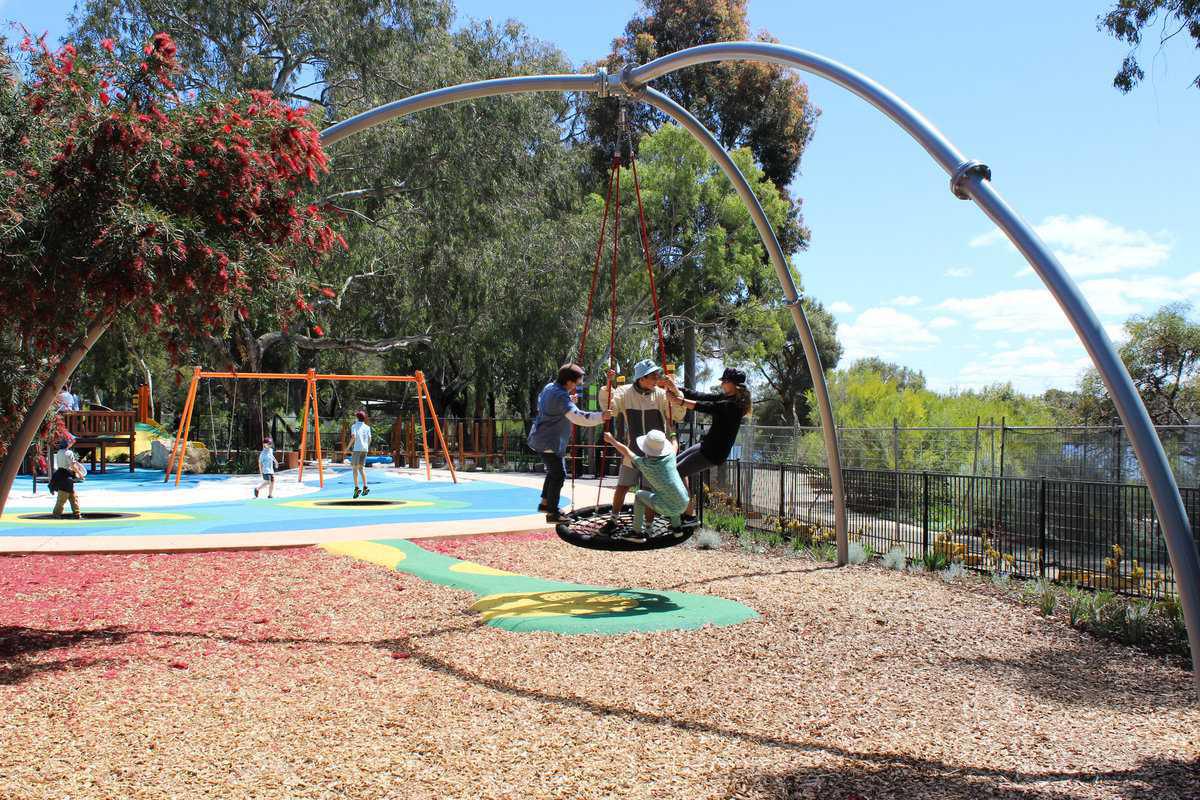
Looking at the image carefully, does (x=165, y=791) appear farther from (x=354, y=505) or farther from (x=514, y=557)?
(x=354, y=505)

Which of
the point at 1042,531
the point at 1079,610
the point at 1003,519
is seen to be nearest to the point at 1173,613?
the point at 1079,610

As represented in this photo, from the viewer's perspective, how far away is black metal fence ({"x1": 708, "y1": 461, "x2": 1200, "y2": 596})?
31.1 feet

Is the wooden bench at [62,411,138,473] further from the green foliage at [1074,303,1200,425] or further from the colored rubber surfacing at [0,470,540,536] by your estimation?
the green foliage at [1074,303,1200,425]

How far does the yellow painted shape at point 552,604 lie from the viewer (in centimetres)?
845

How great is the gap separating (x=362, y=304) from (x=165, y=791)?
25.9 meters

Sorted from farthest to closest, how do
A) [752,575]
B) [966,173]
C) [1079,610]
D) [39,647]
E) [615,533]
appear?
[752,575] < [1079,610] < [615,533] < [39,647] < [966,173]

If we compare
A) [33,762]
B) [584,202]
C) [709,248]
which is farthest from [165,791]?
[584,202]

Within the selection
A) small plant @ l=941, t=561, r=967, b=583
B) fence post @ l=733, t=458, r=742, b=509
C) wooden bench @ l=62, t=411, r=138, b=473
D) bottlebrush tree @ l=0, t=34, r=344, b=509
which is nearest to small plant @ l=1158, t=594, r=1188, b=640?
small plant @ l=941, t=561, r=967, b=583

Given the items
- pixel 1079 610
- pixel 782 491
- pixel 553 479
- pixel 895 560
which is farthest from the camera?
pixel 782 491

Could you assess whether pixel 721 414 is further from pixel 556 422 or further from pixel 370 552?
pixel 370 552

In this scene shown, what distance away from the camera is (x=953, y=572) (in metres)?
10.6

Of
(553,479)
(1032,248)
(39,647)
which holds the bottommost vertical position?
(39,647)

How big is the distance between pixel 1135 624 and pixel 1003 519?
13.3ft

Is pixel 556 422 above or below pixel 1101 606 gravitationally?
above
